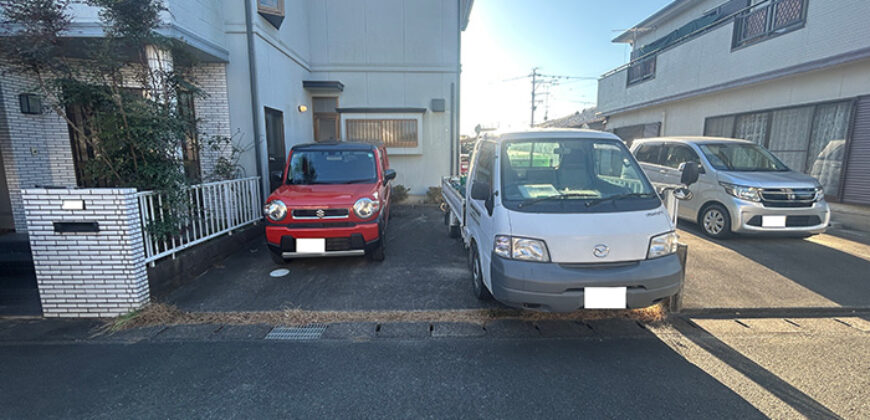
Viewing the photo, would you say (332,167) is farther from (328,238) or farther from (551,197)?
(551,197)

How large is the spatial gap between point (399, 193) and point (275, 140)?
326 centimetres

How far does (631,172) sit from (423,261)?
2823 millimetres

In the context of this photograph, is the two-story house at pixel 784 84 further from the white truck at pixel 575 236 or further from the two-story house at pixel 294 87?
the white truck at pixel 575 236

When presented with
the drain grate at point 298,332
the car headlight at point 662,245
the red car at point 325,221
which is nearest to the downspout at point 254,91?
the red car at point 325,221

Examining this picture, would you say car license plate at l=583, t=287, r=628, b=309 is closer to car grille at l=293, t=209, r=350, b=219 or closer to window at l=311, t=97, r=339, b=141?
car grille at l=293, t=209, r=350, b=219

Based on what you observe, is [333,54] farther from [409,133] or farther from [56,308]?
[56,308]

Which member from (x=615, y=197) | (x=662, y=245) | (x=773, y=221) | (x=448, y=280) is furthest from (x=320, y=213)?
(x=773, y=221)

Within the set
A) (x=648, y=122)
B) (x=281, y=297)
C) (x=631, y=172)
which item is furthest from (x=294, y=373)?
(x=648, y=122)

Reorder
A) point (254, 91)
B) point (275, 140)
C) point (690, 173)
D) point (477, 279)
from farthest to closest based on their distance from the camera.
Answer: point (275, 140), point (254, 91), point (690, 173), point (477, 279)

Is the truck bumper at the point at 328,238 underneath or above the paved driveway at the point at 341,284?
above

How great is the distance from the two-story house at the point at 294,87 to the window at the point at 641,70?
714 centimetres

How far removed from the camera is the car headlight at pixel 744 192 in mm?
5373

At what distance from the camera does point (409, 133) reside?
9477 mm

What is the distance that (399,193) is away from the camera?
9.54 metres
